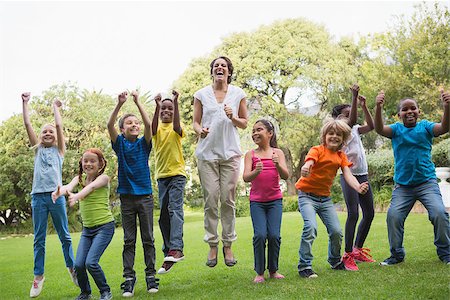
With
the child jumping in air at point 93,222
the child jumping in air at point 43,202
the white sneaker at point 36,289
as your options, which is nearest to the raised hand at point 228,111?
the child jumping in air at point 93,222

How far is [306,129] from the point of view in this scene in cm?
2481

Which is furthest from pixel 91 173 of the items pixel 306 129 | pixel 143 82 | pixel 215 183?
pixel 306 129

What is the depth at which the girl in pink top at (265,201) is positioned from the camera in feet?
17.5

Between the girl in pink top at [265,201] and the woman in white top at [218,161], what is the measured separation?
209mm

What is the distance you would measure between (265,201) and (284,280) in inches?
31.6

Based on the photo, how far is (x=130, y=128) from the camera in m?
5.37

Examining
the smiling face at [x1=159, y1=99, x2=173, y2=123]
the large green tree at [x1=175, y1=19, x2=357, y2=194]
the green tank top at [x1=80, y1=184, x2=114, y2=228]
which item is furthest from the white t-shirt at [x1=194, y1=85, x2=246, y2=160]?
the large green tree at [x1=175, y1=19, x2=357, y2=194]

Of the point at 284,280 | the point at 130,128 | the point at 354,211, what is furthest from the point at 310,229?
the point at 130,128

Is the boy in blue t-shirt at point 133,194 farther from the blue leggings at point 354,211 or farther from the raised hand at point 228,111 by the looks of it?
the blue leggings at point 354,211

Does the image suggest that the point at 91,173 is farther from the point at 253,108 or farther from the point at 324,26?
the point at 324,26

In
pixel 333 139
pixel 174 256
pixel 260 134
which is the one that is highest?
pixel 260 134

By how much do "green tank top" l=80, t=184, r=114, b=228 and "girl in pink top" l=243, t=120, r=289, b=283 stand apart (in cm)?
139

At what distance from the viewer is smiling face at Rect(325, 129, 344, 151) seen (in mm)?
5664

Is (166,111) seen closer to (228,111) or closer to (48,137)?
(228,111)
